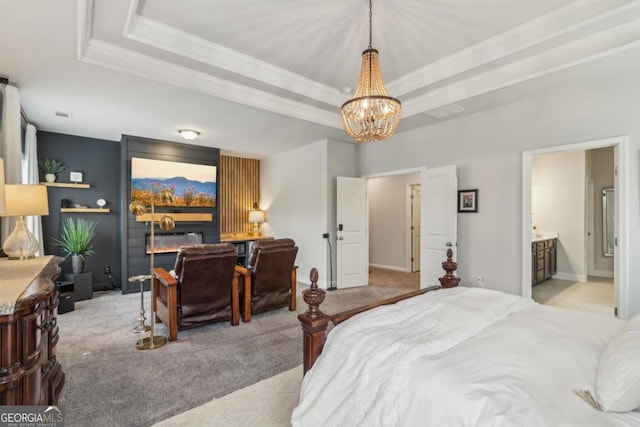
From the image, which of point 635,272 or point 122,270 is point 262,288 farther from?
point 635,272

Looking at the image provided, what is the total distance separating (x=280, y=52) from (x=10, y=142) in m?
2.92

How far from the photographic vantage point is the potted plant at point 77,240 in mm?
4754

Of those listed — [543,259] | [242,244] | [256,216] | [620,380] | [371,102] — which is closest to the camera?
[620,380]

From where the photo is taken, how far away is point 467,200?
14.7 feet

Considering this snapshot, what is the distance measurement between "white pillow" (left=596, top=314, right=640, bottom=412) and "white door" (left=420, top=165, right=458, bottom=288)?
10.8 ft

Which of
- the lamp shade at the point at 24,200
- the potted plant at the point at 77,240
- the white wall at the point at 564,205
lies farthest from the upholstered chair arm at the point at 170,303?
the white wall at the point at 564,205

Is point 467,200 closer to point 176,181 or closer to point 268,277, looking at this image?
point 268,277

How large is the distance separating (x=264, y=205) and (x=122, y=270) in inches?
129

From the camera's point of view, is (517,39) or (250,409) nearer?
(250,409)

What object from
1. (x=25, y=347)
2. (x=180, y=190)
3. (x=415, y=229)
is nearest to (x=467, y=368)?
(x=25, y=347)

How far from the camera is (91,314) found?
4160mm

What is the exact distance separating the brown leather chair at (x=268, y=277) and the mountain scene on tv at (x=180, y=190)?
8.62 feet

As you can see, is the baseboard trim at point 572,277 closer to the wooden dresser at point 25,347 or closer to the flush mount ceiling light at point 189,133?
the flush mount ceiling light at point 189,133

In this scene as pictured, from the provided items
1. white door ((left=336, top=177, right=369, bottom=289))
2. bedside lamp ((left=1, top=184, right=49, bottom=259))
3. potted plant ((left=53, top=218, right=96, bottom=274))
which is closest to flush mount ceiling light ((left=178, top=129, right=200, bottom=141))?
potted plant ((left=53, top=218, right=96, bottom=274))
